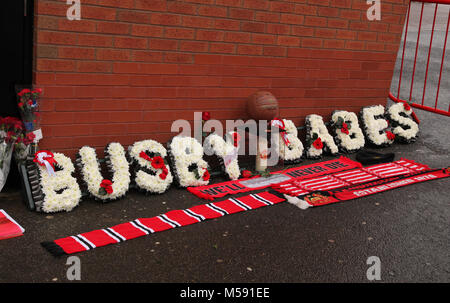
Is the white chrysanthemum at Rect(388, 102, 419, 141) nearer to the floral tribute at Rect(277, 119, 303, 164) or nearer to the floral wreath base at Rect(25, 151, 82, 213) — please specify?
the floral tribute at Rect(277, 119, 303, 164)

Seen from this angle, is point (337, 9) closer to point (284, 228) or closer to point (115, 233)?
point (284, 228)

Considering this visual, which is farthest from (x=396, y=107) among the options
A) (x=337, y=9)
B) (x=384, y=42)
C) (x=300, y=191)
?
(x=300, y=191)

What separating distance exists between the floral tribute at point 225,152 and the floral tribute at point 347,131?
5.32 feet

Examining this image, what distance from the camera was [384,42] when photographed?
6.82 meters

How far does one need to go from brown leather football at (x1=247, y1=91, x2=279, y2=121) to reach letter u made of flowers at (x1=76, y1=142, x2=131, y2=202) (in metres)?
1.50

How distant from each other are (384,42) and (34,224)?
4.93 meters

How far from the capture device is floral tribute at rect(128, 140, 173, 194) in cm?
488

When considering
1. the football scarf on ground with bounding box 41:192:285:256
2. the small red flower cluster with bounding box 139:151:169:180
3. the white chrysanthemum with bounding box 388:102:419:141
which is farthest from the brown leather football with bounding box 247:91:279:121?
the white chrysanthemum with bounding box 388:102:419:141

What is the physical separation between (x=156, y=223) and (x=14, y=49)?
6.67ft

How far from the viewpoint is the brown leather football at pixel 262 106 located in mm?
5570

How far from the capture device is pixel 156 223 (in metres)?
4.23

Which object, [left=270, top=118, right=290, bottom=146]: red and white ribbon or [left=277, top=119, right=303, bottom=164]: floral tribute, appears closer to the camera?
[left=270, top=118, right=290, bottom=146]: red and white ribbon
